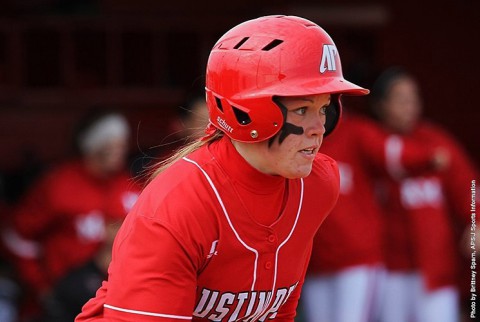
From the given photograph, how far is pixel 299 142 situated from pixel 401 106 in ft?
9.70

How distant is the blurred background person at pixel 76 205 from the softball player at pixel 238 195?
2502 mm

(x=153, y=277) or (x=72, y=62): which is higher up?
(x=153, y=277)

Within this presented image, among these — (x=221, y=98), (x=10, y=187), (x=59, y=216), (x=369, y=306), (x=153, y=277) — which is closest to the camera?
(x=153, y=277)

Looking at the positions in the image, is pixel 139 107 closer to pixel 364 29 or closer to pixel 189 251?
pixel 364 29

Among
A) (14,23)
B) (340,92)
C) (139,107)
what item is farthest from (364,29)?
(340,92)

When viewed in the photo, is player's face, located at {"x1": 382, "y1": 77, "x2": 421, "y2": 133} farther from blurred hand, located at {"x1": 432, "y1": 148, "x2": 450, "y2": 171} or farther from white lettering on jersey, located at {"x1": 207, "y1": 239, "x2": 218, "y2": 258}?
white lettering on jersey, located at {"x1": 207, "y1": 239, "x2": 218, "y2": 258}

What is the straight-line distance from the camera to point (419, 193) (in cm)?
565

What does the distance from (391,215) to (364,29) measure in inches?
48.3

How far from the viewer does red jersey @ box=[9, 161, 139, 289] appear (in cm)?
538

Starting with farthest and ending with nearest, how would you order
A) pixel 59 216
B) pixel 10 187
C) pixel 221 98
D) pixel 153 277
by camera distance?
1. pixel 10 187
2. pixel 59 216
3. pixel 221 98
4. pixel 153 277

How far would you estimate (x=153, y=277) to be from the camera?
2596mm

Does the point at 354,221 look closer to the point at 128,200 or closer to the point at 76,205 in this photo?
Answer: the point at 128,200

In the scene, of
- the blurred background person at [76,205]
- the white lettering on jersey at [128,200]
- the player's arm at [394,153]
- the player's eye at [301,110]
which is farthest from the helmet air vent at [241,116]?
the player's arm at [394,153]

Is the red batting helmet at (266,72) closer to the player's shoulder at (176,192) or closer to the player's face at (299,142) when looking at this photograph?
the player's face at (299,142)
